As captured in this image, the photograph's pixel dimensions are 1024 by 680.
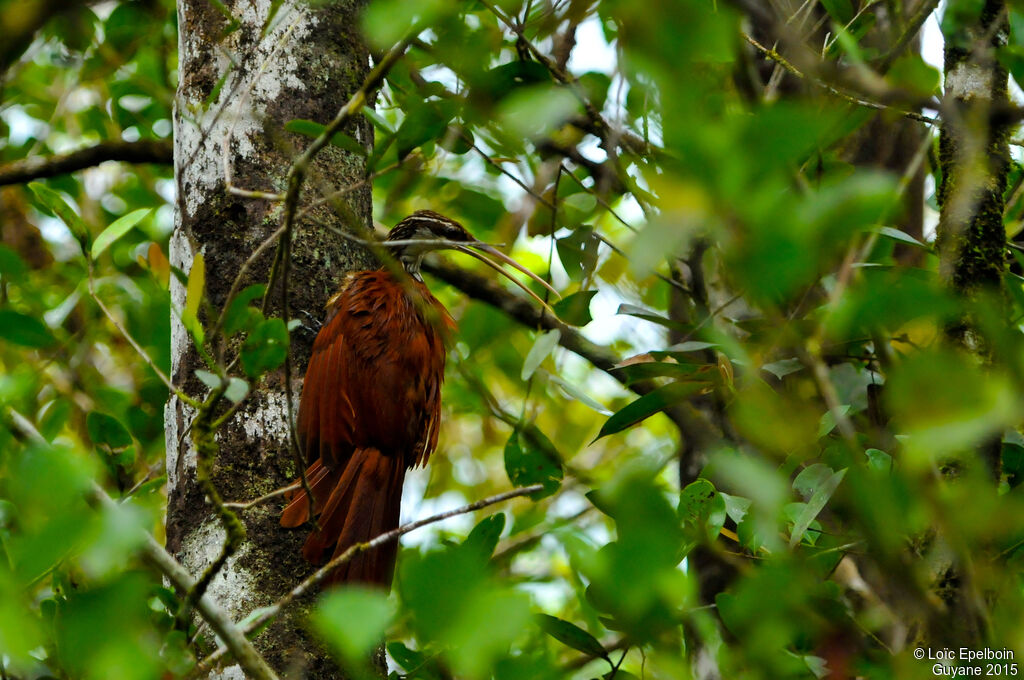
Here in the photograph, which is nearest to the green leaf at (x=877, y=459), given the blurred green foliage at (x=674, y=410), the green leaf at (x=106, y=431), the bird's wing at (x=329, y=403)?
the blurred green foliage at (x=674, y=410)

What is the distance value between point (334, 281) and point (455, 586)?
1690 mm

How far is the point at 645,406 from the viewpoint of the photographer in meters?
2.06

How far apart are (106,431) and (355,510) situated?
68 centimetres

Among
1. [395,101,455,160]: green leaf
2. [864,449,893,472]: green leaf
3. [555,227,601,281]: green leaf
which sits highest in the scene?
[395,101,455,160]: green leaf

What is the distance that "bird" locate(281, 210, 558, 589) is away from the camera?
2363 millimetres

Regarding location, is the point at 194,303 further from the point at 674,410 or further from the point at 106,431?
the point at 674,410

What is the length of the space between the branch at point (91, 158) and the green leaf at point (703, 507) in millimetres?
2318

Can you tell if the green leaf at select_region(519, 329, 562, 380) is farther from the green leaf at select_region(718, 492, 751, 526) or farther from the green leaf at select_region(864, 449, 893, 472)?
the green leaf at select_region(864, 449, 893, 472)

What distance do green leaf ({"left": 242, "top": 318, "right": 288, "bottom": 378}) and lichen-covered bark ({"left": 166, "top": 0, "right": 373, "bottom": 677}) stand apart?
0.62 meters

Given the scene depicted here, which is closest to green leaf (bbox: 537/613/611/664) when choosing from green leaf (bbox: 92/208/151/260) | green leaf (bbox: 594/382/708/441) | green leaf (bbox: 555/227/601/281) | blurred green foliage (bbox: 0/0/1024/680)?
blurred green foliage (bbox: 0/0/1024/680)

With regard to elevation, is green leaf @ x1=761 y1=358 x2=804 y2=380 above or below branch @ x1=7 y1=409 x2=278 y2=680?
above

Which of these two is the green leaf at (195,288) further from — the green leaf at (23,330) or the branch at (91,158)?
the branch at (91,158)

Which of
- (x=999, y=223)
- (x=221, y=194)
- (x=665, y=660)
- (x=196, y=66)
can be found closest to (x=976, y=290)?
(x=999, y=223)

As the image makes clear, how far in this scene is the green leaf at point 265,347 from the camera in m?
1.34
